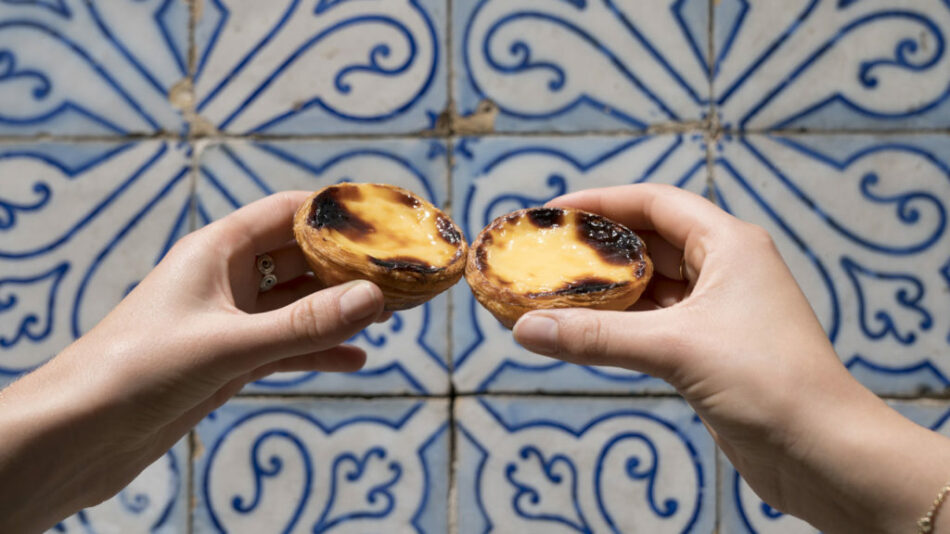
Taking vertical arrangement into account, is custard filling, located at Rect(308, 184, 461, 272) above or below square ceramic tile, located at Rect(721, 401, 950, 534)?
above

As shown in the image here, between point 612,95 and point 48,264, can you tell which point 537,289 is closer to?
point 612,95

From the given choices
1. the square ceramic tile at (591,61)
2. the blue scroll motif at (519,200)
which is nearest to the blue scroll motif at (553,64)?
the square ceramic tile at (591,61)

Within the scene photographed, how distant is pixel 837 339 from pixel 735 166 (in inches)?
13.7

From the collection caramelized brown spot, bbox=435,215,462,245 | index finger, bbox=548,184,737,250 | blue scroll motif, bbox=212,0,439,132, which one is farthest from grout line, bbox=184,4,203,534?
index finger, bbox=548,184,737,250

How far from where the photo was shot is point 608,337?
74 centimetres

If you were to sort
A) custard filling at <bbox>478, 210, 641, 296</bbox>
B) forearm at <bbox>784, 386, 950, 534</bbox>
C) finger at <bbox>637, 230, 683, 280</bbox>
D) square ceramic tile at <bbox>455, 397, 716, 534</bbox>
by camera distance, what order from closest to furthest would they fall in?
forearm at <bbox>784, 386, 950, 534</bbox>, custard filling at <bbox>478, 210, 641, 296</bbox>, finger at <bbox>637, 230, 683, 280</bbox>, square ceramic tile at <bbox>455, 397, 716, 534</bbox>

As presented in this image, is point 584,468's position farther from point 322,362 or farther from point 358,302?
point 358,302

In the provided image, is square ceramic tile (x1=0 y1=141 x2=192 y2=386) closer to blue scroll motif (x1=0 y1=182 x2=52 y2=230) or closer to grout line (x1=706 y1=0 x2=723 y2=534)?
blue scroll motif (x1=0 y1=182 x2=52 y2=230)

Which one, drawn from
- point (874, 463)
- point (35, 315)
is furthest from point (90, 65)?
point (874, 463)

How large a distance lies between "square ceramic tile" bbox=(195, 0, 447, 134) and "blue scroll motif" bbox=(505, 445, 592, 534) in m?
0.61

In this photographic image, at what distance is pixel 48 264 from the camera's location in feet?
4.19

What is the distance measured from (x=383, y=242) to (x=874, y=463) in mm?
593

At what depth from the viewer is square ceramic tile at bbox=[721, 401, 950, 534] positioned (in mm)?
1222

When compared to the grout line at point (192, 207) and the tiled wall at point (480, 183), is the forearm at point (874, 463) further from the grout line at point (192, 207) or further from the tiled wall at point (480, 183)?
the grout line at point (192, 207)
